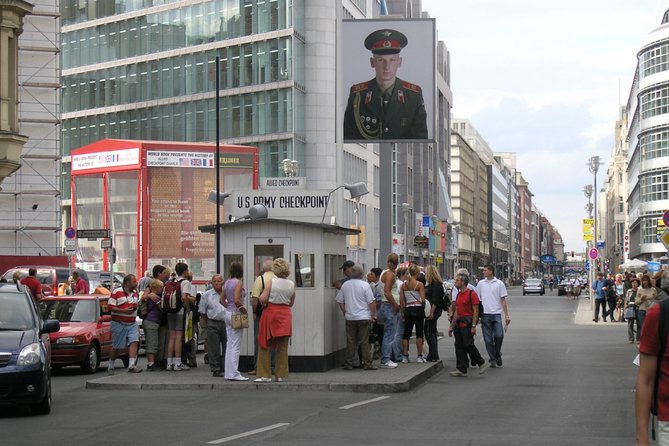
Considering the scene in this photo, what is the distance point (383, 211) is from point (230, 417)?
1442 cm

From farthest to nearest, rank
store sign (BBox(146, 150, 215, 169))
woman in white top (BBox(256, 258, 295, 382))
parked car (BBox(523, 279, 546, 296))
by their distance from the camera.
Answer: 1. parked car (BBox(523, 279, 546, 296))
2. store sign (BBox(146, 150, 215, 169))
3. woman in white top (BBox(256, 258, 295, 382))

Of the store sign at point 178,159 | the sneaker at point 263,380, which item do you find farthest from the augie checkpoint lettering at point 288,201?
the store sign at point 178,159

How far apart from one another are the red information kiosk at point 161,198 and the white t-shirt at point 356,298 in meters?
18.0

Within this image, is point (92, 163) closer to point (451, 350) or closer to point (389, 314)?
point (451, 350)

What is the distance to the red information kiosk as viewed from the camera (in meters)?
37.2

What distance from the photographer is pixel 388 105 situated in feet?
85.6

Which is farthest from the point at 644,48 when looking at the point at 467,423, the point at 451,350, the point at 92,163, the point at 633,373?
the point at 467,423

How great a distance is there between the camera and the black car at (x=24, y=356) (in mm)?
13484

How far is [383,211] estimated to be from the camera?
91.1 ft

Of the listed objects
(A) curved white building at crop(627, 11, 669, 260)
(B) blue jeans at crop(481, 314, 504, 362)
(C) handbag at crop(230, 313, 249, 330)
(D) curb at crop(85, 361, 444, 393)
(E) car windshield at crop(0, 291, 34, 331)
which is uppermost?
(A) curved white building at crop(627, 11, 669, 260)

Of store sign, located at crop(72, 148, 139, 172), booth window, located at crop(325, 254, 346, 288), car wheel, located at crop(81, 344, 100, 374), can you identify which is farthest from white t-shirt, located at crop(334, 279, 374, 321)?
store sign, located at crop(72, 148, 139, 172)

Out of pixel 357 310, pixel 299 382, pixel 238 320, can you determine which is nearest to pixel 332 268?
pixel 357 310

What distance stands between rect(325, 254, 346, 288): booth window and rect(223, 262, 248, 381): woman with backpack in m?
1.69

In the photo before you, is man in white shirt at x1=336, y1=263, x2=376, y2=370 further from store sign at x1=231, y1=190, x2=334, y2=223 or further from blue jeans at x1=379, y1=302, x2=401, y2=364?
store sign at x1=231, y1=190, x2=334, y2=223
